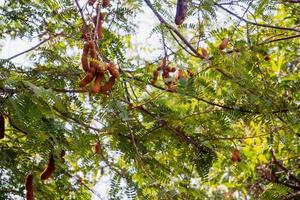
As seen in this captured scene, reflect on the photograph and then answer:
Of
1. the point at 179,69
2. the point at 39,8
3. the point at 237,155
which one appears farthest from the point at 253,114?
the point at 39,8

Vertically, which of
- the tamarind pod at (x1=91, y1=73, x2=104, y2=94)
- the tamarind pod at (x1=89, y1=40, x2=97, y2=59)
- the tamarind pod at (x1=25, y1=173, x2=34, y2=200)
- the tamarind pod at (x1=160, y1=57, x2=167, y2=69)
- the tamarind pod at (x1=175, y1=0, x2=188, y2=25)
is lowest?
the tamarind pod at (x1=25, y1=173, x2=34, y2=200)

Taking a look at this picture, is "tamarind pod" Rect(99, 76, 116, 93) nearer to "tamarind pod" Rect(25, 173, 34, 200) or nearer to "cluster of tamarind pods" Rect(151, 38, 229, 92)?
"tamarind pod" Rect(25, 173, 34, 200)

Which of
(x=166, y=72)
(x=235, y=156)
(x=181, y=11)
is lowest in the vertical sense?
(x=235, y=156)

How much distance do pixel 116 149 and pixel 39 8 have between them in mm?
1279

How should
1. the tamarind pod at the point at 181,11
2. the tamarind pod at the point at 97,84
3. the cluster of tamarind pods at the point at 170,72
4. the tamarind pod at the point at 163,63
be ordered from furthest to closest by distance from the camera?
the tamarind pod at the point at 163,63 → the tamarind pod at the point at 181,11 → the cluster of tamarind pods at the point at 170,72 → the tamarind pod at the point at 97,84

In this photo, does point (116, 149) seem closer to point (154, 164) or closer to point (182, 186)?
point (154, 164)

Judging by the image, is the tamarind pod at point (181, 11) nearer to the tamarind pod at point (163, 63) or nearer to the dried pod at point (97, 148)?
the tamarind pod at point (163, 63)

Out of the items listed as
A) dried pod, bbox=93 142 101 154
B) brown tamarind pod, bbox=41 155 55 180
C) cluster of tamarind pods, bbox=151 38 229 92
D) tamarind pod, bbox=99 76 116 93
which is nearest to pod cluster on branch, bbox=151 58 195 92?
cluster of tamarind pods, bbox=151 38 229 92

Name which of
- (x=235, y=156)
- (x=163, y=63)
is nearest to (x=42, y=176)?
(x=235, y=156)

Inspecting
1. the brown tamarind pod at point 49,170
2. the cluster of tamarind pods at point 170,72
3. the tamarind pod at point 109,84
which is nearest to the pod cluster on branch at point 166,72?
the cluster of tamarind pods at point 170,72

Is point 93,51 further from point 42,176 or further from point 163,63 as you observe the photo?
point 163,63

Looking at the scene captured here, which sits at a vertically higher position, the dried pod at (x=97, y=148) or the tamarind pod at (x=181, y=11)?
the tamarind pod at (x=181, y=11)

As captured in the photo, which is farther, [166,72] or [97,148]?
[166,72]

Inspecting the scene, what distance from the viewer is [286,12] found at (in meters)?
3.79
